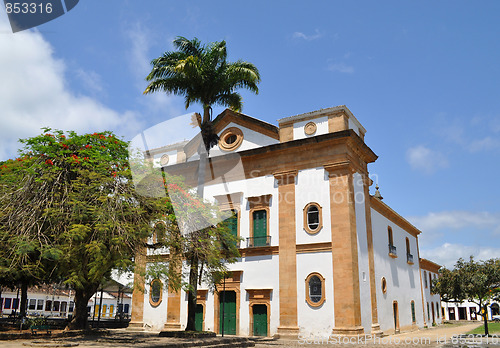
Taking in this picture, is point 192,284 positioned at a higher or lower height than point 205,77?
lower

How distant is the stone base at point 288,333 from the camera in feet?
62.9

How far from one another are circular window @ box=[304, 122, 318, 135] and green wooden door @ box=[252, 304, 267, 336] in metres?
8.99

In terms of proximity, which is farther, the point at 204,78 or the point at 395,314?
the point at 395,314

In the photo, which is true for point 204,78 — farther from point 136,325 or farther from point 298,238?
point 136,325

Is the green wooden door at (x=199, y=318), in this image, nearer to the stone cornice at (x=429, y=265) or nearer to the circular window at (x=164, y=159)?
the circular window at (x=164, y=159)

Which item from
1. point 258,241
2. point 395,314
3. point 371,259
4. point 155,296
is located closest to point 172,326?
point 155,296

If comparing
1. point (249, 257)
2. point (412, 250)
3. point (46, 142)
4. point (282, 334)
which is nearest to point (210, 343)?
point (282, 334)

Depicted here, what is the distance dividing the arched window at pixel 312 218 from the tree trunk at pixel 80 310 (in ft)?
32.8

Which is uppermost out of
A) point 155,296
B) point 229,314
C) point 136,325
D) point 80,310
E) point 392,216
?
point 392,216

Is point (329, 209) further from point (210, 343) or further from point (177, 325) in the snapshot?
point (177, 325)

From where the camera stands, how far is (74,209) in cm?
1402

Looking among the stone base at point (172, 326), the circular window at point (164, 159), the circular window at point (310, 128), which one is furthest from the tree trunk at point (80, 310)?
the circular window at point (310, 128)

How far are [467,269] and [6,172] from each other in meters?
25.3

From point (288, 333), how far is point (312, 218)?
5.44m
